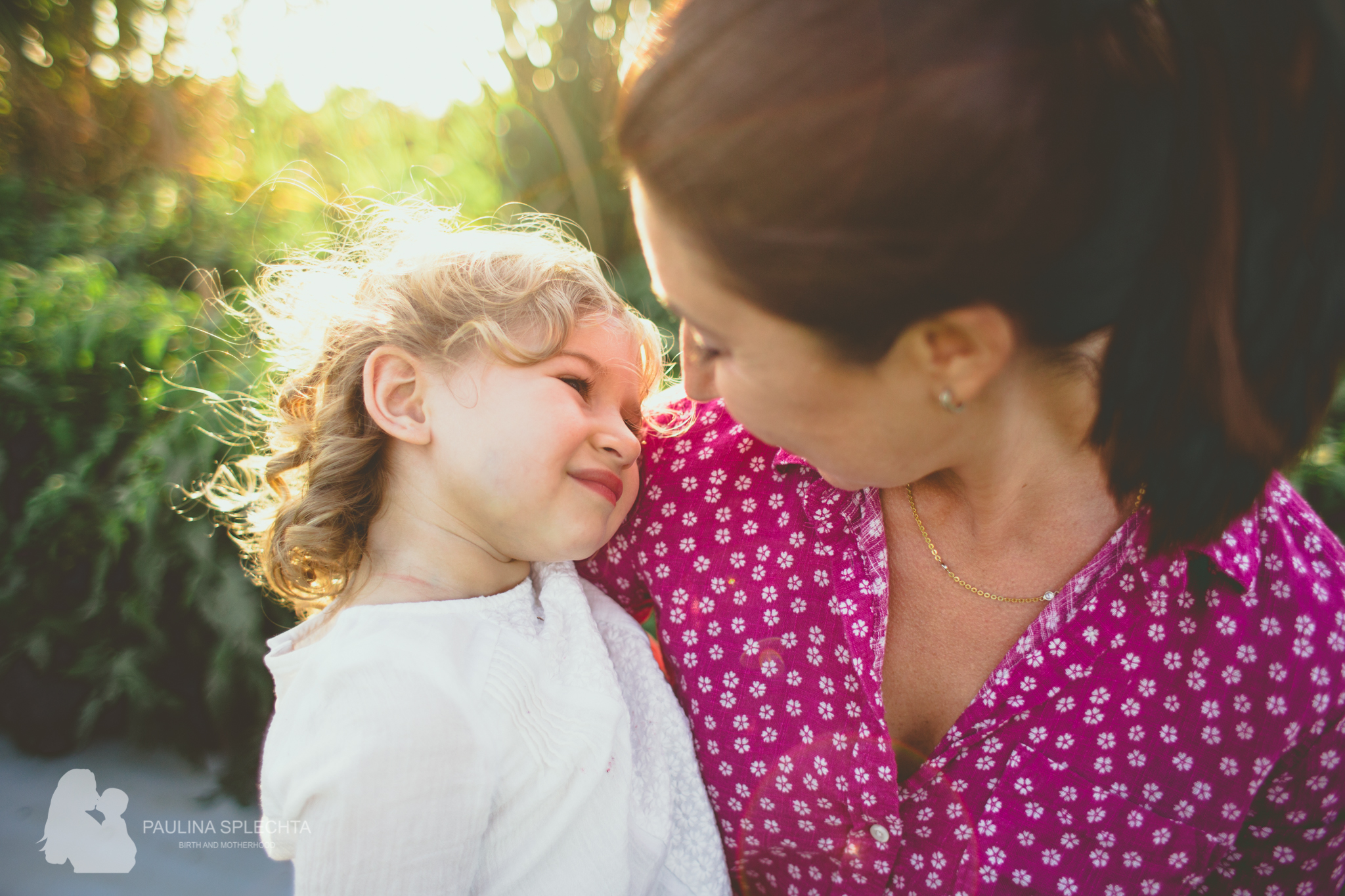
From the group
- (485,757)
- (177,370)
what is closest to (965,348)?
(485,757)

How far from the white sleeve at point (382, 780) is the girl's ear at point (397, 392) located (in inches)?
20.8

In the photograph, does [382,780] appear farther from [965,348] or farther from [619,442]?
[965,348]

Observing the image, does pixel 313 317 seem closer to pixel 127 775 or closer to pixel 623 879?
pixel 623 879

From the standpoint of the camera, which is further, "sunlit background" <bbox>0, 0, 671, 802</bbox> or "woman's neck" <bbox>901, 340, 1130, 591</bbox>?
"sunlit background" <bbox>0, 0, 671, 802</bbox>

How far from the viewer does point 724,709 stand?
4.84 feet

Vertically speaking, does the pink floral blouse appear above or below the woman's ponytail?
below

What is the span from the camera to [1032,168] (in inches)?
33.8

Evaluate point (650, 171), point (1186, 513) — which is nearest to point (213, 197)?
point (650, 171)

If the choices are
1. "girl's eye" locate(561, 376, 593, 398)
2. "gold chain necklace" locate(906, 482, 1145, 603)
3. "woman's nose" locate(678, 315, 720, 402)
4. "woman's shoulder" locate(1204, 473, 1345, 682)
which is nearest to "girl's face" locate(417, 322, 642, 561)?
"girl's eye" locate(561, 376, 593, 398)

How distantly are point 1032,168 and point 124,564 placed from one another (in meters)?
3.08

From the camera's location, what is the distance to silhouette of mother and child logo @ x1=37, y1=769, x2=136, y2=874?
2.23 meters

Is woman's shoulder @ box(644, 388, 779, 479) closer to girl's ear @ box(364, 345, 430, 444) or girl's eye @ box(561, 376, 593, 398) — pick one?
girl's eye @ box(561, 376, 593, 398)

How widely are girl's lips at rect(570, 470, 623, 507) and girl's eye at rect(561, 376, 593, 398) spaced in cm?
19

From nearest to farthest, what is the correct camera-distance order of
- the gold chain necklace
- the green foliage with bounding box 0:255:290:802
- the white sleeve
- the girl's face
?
the white sleeve → the gold chain necklace → the girl's face → the green foliage with bounding box 0:255:290:802
